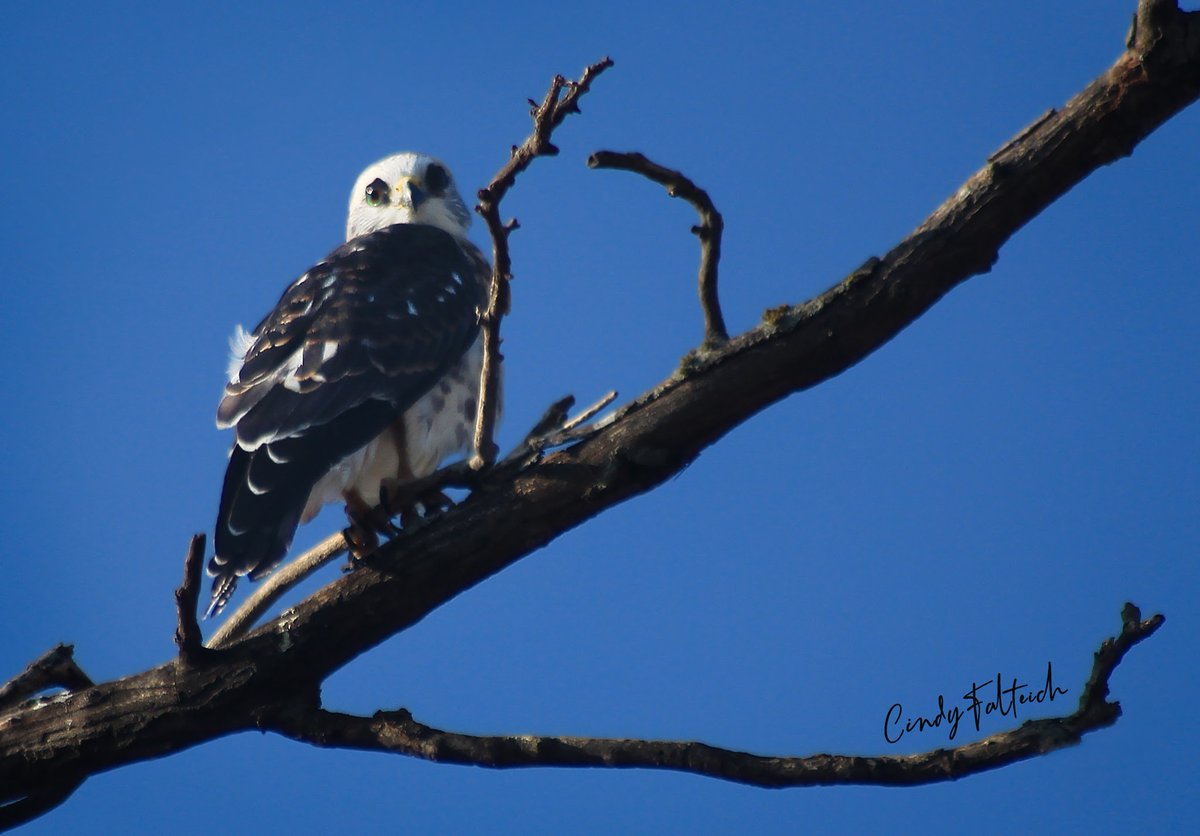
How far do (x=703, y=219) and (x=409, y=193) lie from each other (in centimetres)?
403

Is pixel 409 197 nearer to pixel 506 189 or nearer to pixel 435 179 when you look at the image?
pixel 435 179

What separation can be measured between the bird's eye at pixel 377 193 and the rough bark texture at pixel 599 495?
3.86 meters

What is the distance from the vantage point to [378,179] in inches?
277

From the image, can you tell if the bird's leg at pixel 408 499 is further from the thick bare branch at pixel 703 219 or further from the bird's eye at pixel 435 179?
the bird's eye at pixel 435 179

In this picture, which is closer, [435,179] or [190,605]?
[190,605]

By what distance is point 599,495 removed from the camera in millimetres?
3221

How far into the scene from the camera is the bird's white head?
6797mm

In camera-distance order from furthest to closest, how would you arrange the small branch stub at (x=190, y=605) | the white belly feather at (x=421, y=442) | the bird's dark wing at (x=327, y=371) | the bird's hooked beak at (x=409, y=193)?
the bird's hooked beak at (x=409, y=193), the white belly feather at (x=421, y=442), the bird's dark wing at (x=327, y=371), the small branch stub at (x=190, y=605)

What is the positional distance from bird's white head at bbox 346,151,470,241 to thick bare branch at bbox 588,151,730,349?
3.77 m

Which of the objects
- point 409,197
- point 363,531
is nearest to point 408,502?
point 363,531

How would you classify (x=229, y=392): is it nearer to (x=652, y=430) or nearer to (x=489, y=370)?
(x=489, y=370)

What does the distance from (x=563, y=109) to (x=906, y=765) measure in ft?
5.50

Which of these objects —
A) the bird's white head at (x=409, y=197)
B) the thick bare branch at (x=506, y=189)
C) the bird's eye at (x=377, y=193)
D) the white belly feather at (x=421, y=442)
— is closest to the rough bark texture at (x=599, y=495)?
the thick bare branch at (x=506, y=189)

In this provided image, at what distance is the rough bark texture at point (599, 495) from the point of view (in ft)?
9.18
